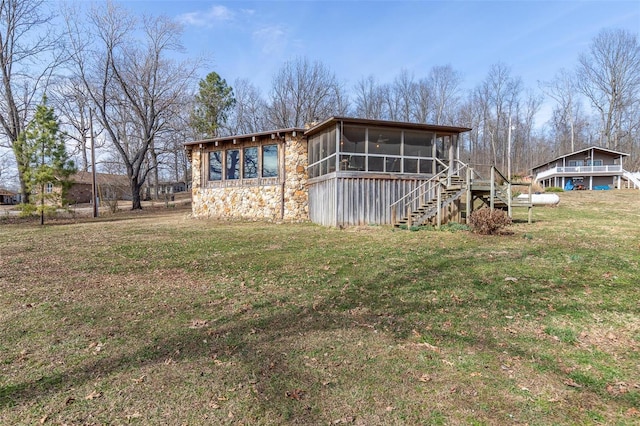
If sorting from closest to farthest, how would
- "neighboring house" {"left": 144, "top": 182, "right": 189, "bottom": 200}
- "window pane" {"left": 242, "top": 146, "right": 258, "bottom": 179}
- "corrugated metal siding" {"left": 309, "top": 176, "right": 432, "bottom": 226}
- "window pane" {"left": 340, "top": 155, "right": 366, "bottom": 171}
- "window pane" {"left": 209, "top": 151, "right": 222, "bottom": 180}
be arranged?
"corrugated metal siding" {"left": 309, "top": 176, "right": 432, "bottom": 226} → "window pane" {"left": 340, "top": 155, "right": 366, "bottom": 171} → "window pane" {"left": 242, "top": 146, "right": 258, "bottom": 179} → "window pane" {"left": 209, "top": 151, "right": 222, "bottom": 180} → "neighboring house" {"left": 144, "top": 182, "right": 189, "bottom": 200}

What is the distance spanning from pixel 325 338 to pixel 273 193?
12.0 m

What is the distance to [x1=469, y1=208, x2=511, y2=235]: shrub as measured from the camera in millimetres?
9703

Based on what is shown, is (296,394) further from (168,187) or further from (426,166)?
(168,187)

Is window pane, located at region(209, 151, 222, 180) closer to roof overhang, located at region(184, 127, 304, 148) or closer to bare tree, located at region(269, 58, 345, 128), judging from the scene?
roof overhang, located at region(184, 127, 304, 148)

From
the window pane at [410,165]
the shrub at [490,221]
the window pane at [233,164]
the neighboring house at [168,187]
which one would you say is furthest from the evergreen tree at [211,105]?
the shrub at [490,221]

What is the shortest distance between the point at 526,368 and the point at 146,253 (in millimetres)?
7790

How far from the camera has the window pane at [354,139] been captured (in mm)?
12578

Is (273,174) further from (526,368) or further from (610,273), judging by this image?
(526,368)

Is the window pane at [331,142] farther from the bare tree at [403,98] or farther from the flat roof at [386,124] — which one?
the bare tree at [403,98]

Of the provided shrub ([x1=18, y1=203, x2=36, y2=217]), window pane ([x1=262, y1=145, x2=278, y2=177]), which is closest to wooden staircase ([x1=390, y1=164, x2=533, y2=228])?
window pane ([x1=262, y1=145, x2=278, y2=177])

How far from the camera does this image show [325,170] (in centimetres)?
1323

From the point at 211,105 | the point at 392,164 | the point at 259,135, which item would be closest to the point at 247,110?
the point at 211,105

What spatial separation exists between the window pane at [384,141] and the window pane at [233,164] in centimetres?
667

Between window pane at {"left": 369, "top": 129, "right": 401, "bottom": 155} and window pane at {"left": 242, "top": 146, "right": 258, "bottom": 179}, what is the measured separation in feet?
18.5
